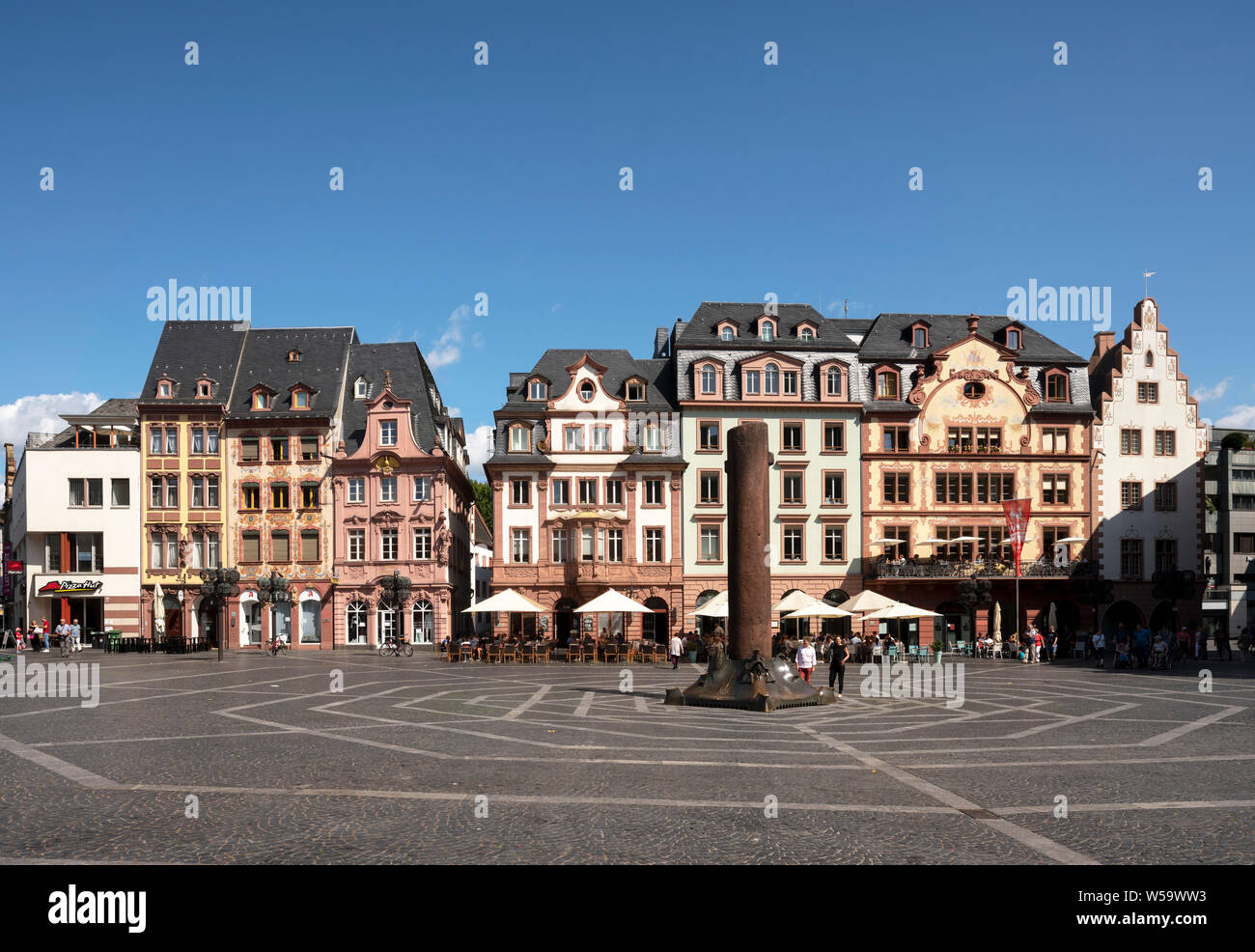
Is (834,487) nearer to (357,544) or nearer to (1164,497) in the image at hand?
(1164,497)

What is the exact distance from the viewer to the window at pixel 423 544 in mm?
60344

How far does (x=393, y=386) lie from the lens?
2549 inches

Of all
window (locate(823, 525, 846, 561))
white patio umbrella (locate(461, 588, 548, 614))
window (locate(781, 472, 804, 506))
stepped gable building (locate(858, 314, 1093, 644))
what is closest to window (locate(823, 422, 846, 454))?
stepped gable building (locate(858, 314, 1093, 644))

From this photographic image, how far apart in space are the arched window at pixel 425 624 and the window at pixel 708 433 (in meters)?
17.3

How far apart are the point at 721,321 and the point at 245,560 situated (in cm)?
2929

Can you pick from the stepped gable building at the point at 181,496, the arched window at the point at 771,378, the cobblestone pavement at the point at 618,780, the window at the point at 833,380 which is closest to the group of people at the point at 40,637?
the stepped gable building at the point at 181,496

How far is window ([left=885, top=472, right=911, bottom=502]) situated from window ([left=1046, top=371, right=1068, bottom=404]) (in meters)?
9.21

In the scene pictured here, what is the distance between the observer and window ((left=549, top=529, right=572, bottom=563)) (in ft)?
185

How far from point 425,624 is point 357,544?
229 inches

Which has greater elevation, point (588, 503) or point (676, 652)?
point (588, 503)

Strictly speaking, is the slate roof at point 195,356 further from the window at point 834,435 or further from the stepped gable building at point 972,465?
the stepped gable building at point 972,465

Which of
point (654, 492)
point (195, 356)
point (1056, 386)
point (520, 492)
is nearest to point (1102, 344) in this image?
point (1056, 386)
